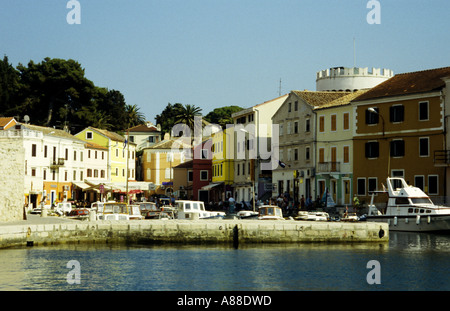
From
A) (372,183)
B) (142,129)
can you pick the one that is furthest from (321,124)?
(142,129)

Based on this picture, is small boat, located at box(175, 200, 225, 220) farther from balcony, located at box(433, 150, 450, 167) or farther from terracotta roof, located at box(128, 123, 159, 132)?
terracotta roof, located at box(128, 123, 159, 132)

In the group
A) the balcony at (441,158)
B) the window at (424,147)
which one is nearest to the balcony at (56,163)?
the window at (424,147)

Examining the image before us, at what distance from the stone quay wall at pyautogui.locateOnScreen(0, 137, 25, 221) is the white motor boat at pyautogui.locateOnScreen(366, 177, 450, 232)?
25128 millimetres

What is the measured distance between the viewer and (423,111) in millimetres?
61969

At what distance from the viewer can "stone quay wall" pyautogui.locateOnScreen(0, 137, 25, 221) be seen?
45.6 meters

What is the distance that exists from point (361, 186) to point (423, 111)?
31.4ft

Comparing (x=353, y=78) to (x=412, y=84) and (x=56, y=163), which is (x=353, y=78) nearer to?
(x=412, y=84)

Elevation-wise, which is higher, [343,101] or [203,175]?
[343,101]

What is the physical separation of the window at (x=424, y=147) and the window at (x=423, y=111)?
1.71 metres

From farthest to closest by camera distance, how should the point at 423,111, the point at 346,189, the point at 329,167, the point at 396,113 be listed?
the point at 329,167
the point at 346,189
the point at 396,113
the point at 423,111

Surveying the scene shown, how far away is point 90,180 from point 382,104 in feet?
154

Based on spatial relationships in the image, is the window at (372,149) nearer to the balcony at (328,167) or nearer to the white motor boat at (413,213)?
the balcony at (328,167)
